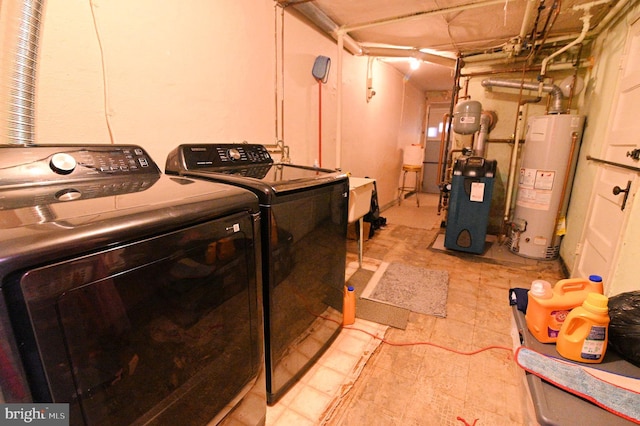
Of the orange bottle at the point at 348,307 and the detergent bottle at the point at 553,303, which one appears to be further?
the orange bottle at the point at 348,307

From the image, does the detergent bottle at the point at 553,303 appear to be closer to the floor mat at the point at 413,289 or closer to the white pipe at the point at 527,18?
the floor mat at the point at 413,289

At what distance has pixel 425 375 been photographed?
158 centimetres

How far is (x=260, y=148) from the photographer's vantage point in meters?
1.88

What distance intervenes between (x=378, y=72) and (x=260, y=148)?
120 inches

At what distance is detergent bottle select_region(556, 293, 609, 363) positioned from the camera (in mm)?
752

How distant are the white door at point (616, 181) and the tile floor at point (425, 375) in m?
0.66

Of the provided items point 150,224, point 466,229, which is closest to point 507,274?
point 466,229

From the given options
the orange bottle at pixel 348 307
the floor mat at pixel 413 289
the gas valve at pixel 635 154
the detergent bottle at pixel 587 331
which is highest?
the gas valve at pixel 635 154

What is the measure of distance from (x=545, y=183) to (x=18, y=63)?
3888 millimetres

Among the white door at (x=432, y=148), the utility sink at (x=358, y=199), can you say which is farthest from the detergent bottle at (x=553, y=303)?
the white door at (x=432, y=148)

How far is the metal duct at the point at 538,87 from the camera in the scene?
9.98 feet

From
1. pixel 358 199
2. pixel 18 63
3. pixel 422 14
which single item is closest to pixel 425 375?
pixel 358 199

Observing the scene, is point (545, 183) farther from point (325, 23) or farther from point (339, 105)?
point (325, 23)

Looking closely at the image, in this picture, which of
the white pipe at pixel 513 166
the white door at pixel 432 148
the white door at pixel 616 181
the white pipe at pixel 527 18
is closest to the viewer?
the white door at pixel 616 181
